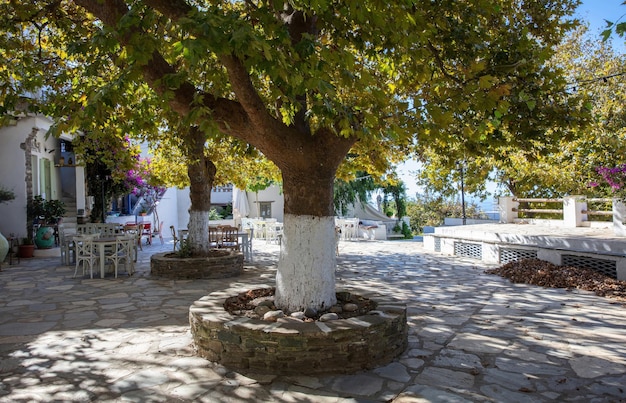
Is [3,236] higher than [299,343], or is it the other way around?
[3,236]

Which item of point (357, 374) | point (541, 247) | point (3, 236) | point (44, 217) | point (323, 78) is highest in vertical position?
point (323, 78)

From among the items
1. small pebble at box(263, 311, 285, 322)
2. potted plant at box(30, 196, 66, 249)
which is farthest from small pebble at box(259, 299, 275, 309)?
potted plant at box(30, 196, 66, 249)

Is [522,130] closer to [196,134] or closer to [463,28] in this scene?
[463,28]

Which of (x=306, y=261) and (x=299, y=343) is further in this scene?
(x=306, y=261)

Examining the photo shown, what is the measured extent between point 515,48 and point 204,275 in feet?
22.3

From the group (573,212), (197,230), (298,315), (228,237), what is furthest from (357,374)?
(573,212)

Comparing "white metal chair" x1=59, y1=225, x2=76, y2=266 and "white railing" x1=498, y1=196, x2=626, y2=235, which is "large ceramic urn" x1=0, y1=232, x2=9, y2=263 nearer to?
"white metal chair" x1=59, y1=225, x2=76, y2=266

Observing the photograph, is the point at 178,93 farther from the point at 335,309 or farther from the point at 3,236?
the point at 3,236

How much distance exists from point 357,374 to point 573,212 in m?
12.6

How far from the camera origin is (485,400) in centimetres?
330

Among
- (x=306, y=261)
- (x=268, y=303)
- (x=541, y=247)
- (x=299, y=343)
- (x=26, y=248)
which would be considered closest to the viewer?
(x=299, y=343)

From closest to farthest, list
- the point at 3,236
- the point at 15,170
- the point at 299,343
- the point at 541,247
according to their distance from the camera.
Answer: the point at 299,343 → the point at 541,247 → the point at 3,236 → the point at 15,170

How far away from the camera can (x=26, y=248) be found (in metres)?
12.5

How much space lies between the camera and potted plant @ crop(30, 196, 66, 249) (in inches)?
512
